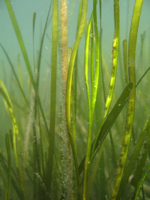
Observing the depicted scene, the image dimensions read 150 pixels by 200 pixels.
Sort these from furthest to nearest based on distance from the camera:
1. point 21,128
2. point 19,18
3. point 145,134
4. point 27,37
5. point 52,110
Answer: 1. point 27,37
2. point 19,18
3. point 21,128
4. point 52,110
5. point 145,134

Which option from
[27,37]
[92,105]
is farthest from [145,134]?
[27,37]

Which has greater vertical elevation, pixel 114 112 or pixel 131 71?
pixel 131 71

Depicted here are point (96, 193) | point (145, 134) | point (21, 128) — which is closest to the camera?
point (145, 134)

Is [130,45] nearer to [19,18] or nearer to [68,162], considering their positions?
[68,162]

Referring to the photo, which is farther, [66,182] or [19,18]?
[19,18]

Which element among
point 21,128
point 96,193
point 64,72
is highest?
point 64,72

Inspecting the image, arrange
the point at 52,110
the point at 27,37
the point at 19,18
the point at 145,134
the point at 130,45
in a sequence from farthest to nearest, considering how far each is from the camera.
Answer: the point at 27,37, the point at 19,18, the point at 52,110, the point at 145,134, the point at 130,45

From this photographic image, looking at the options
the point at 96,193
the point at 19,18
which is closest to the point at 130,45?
the point at 96,193

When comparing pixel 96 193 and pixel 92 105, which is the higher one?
pixel 92 105

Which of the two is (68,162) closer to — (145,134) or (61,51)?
(145,134)
